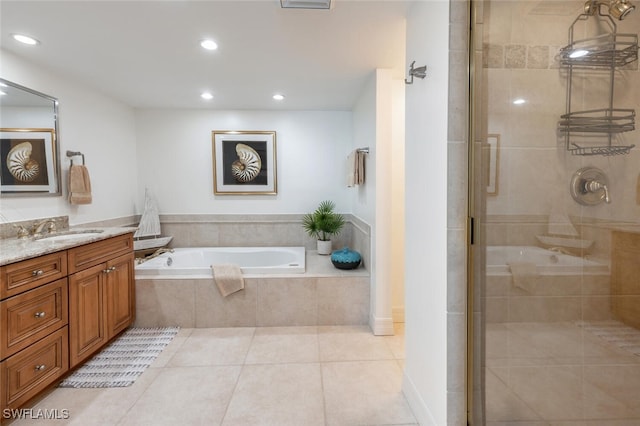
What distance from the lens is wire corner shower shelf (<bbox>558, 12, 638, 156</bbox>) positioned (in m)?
0.87

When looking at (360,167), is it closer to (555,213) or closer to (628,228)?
(555,213)

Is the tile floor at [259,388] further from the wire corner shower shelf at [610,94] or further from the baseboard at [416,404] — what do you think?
the wire corner shower shelf at [610,94]

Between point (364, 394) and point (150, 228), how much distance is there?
3.11 metres

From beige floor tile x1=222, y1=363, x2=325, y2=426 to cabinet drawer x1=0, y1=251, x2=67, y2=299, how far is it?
52.0 inches

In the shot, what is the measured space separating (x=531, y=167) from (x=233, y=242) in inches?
135

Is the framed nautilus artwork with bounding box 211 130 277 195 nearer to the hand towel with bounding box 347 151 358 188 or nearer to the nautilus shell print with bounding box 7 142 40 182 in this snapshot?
the hand towel with bounding box 347 151 358 188

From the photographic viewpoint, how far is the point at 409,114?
69.9 inches

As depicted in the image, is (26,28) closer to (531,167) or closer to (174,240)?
(174,240)

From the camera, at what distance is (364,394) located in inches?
73.1

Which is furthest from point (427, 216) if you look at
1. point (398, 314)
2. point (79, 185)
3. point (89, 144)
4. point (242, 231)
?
point (89, 144)

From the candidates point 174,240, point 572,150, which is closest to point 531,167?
point 572,150

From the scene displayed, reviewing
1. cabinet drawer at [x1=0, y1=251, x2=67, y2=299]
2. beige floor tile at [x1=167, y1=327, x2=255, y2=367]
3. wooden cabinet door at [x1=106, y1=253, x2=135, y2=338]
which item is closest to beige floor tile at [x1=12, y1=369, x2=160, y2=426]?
beige floor tile at [x1=167, y1=327, x2=255, y2=367]

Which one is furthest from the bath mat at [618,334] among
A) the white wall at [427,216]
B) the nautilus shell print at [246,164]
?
the nautilus shell print at [246,164]

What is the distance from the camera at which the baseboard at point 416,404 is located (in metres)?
1.52
